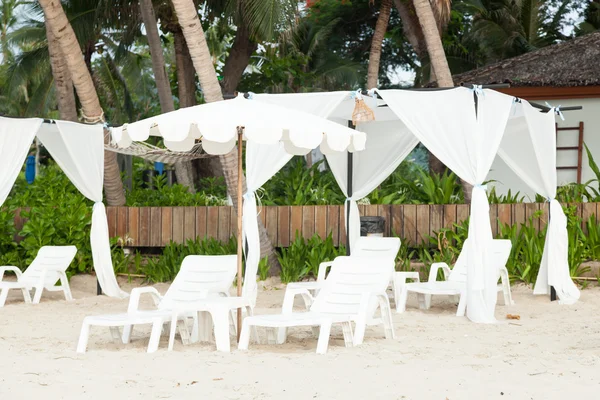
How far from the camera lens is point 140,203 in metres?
13.5

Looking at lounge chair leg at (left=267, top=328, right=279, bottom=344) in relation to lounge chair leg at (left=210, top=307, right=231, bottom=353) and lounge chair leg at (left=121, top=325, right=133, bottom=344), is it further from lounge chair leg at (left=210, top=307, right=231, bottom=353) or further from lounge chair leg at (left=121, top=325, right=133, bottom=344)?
lounge chair leg at (left=121, top=325, right=133, bottom=344)

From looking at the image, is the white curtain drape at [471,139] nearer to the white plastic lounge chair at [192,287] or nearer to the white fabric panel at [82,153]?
the white plastic lounge chair at [192,287]

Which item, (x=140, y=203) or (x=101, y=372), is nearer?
(x=101, y=372)

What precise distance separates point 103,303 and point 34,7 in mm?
9465

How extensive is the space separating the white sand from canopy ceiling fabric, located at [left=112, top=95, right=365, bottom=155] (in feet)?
5.29

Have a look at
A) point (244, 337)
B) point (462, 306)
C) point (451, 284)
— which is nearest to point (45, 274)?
point (244, 337)

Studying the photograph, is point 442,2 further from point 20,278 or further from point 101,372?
point 101,372

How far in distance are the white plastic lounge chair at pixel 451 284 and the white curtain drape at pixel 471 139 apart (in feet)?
0.77

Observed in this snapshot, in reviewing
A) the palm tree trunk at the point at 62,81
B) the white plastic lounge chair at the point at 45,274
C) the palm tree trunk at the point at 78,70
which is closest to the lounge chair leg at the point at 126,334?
the white plastic lounge chair at the point at 45,274

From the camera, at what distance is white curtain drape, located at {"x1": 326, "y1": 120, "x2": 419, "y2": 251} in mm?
10531

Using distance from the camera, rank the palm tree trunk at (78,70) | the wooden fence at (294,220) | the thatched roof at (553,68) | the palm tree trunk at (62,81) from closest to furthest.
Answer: the wooden fence at (294,220)
the palm tree trunk at (78,70)
the palm tree trunk at (62,81)
the thatched roof at (553,68)

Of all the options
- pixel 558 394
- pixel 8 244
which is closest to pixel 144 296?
pixel 8 244

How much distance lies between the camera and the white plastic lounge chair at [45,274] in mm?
10188

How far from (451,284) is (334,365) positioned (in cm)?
361
